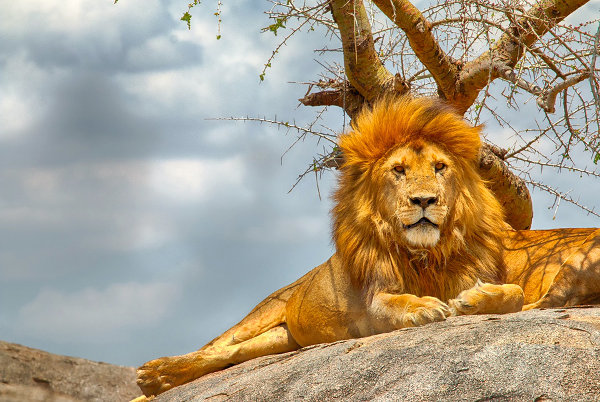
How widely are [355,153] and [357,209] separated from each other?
1.30 ft

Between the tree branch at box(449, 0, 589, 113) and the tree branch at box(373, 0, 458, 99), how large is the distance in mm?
114

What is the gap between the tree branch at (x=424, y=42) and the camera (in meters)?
6.50

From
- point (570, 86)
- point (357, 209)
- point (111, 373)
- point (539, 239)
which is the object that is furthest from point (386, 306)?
point (111, 373)

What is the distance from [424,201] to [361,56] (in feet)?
8.20

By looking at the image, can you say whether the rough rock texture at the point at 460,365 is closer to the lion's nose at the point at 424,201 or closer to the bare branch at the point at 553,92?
the lion's nose at the point at 424,201

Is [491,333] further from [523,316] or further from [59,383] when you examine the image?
[59,383]

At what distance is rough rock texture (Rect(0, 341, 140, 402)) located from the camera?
6191 millimetres

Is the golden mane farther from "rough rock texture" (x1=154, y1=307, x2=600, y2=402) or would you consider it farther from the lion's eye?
"rough rock texture" (x1=154, y1=307, x2=600, y2=402)

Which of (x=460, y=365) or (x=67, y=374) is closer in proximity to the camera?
(x=460, y=365)

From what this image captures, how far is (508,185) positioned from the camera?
6.96m

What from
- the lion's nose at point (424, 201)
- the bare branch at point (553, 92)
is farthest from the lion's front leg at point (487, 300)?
the bare branch at point (553, 92)

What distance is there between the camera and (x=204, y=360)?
554 cm

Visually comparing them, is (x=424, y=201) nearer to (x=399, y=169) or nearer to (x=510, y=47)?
(x=399, y=169)

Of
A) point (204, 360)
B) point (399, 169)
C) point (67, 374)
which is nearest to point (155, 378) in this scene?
point (204, 360)
